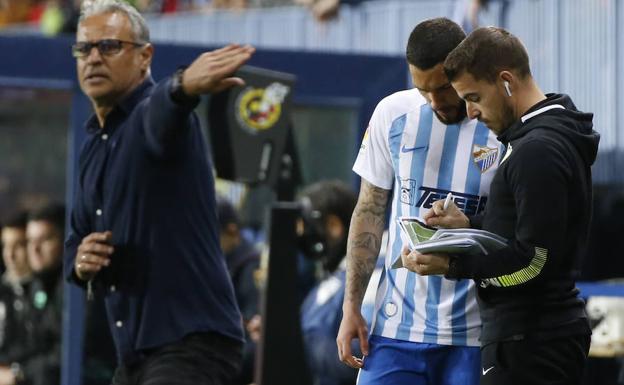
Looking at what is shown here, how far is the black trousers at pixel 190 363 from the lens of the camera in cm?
506

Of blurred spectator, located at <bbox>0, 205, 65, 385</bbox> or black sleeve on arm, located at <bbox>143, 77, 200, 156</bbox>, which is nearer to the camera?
black sleeve on arm, located at <bbox>143, 77, 200, 156</bbox>

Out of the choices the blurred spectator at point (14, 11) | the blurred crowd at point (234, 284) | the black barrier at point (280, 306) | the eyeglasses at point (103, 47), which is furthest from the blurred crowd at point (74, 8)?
the eyeglasses at point (103, 47)

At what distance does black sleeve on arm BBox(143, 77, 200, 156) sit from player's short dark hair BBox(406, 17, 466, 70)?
0.76 m

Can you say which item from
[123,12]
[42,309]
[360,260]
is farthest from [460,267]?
[42,309]

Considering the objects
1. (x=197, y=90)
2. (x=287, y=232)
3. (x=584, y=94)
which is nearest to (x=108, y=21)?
(x=197, y=90)

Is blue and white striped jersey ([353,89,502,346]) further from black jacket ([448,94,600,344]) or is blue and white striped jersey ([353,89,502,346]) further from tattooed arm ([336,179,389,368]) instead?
black jacket ([448,94,600,344])

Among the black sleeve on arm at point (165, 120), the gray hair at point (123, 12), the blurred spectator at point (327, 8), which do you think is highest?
the blurred spectator at point (327, 8)

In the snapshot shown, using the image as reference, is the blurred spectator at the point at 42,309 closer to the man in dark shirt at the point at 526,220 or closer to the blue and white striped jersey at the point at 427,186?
the blue and white striped jersey at the point at 427,186

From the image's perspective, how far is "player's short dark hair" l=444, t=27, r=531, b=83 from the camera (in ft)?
14.2

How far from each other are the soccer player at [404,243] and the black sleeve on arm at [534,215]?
2.13 feet

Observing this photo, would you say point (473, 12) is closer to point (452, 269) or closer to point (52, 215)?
point (52, 215)

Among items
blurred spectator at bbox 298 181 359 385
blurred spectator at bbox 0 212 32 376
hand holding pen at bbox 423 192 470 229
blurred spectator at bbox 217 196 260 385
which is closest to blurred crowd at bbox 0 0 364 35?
blurred spectator at bbox 0 212 32 376

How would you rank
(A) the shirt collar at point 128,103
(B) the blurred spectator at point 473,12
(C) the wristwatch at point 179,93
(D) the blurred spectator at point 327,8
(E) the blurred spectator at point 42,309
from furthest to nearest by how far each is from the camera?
1. (D) the blurred spectator at point 327,8
2. (B) the blurred spectator at point 473,12
3. (E) the blurred spectator at point 42,309
4. (A) the shirt collar at point 128,103
5. (C) the wristwatch at point 179,93

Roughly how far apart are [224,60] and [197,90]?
135 millimetres
